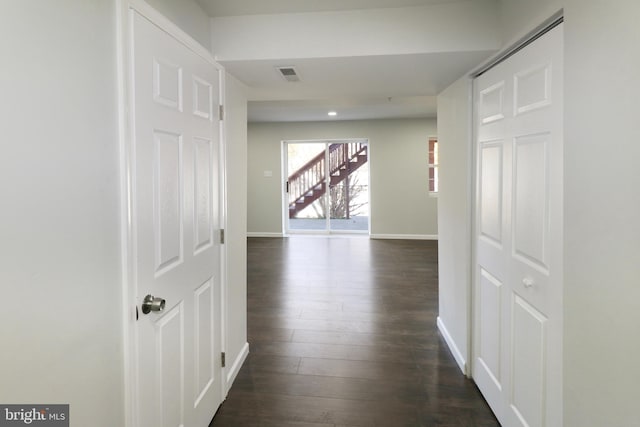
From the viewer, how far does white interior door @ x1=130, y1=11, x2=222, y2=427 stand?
4.54 ft

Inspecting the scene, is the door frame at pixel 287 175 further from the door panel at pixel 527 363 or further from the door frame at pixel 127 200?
the door frame at pixel 127 200

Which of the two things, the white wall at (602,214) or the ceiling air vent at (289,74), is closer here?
the white wall at (602,214)

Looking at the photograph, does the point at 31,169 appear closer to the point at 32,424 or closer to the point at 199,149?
the point at 32,424

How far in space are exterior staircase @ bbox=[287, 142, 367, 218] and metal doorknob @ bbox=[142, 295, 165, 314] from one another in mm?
6979

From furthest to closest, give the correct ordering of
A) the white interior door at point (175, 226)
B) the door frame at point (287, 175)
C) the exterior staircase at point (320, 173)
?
the exterior staircase at point (320, 173) < the door frame at point (287, 175) < the white interior door at point (175, 226)

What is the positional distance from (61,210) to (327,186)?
7.35 meters

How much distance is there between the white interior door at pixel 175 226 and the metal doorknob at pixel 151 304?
0.02 meters

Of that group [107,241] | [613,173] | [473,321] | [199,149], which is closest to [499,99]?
[613,173]

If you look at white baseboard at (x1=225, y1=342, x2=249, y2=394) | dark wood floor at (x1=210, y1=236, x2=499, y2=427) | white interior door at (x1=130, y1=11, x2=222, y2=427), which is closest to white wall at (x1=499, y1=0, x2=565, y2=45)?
white interior door at (x1=130, y1=11, x2=222, y2=427)

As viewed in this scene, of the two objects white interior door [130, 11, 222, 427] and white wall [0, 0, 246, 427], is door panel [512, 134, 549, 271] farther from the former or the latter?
white wall [0, 0, 246, 427]

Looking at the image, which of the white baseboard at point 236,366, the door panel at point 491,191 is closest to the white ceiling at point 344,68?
the door panel at point 491,191

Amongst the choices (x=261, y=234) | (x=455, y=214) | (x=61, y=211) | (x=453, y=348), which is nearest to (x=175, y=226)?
(x=61, y=211)

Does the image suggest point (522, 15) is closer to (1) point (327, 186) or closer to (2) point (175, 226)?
(2) point (175, 226)

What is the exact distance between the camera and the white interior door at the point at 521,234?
1531 millimetres
